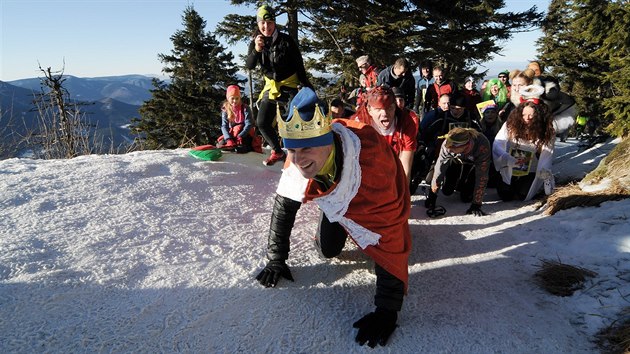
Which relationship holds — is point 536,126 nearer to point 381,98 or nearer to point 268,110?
point 381,98

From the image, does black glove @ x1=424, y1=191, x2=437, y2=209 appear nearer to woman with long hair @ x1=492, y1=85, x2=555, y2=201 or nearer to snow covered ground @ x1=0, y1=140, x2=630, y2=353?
snow covered ground @ x1=0, y1=140, x2=630, y2=353

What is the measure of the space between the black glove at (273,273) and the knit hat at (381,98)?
6.04 ft

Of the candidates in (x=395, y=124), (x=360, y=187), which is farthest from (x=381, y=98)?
(x=360, y=187)

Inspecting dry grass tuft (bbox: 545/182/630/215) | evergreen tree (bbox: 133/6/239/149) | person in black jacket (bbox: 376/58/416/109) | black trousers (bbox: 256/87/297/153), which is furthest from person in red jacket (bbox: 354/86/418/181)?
evergreen tree (bbox: 133/6/239/149)

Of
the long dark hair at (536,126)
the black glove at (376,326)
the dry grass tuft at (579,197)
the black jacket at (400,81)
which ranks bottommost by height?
the black glove at (376,326)

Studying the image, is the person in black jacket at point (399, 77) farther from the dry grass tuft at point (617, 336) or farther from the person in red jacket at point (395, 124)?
the dry grass tuft at point (617, 336)

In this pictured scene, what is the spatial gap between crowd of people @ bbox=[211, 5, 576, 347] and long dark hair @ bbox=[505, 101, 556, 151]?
0.01 m

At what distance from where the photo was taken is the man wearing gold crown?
1739mm

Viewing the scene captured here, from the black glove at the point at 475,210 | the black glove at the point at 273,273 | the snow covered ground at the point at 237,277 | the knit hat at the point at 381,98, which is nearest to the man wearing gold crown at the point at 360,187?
the snow covered ground at the point at 237,277

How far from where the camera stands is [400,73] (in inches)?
201

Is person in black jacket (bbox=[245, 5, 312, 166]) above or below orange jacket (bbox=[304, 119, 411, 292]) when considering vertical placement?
above

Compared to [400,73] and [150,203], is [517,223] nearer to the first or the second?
[400,73]

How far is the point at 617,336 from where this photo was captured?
178 centimetres

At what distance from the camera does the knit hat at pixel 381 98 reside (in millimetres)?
3285
